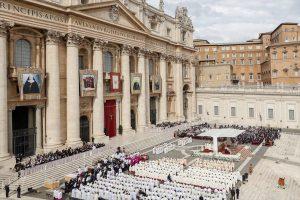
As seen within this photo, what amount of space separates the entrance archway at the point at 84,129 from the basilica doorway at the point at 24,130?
22.6 feet

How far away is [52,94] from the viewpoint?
34.5 meters

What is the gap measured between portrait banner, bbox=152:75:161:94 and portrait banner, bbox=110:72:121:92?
1071 centimetres

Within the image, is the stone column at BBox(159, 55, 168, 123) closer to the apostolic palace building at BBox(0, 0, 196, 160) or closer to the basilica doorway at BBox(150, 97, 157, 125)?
the apostolic palace building at BBox(0, 0, 196, 160)

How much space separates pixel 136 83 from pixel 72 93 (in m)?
13.7

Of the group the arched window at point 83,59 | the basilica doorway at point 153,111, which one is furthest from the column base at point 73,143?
the basilica doorway at point 153,111

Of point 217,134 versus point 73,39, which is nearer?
point 73,39

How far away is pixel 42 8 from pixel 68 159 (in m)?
15.6

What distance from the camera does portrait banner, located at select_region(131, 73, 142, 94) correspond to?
156ft

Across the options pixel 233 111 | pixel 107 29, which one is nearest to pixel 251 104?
pixel 233 111

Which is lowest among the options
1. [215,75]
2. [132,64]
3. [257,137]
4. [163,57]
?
[257,137]

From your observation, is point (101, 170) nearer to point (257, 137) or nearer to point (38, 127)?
point (38, 127)

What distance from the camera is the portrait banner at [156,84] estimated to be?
5444cm

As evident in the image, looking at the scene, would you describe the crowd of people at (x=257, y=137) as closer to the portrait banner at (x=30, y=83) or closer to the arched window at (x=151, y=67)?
the arched window at (x=151, y=67)

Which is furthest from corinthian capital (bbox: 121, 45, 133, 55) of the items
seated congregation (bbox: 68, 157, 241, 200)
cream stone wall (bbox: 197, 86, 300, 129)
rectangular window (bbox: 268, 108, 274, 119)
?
rectangular window (bbox: 268, 108, 274, 119)
